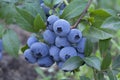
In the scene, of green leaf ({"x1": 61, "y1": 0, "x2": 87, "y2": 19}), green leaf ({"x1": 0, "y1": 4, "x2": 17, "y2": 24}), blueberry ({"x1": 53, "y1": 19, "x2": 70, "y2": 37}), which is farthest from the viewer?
green leaf ({"x1": 0, "y1": 4, "x2": 17, "y2": 24})

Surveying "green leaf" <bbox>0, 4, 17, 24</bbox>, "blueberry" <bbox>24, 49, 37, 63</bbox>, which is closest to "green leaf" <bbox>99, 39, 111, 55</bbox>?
"blueberry" <bbox>24, 49, 37, 63</bbox>

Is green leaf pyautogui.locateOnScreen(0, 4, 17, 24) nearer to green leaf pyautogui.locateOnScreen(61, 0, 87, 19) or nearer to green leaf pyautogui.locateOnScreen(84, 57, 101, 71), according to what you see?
green leaf pyautogui.locateOnScreen(61, 0, 87, 19)

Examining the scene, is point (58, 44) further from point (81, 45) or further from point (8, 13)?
point (8, 13)

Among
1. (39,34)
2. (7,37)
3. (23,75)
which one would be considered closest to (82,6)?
(39,34)

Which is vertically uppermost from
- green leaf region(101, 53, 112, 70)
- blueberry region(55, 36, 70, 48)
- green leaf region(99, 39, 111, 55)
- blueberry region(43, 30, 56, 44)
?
blueberry region(43, 30, 56, 44)

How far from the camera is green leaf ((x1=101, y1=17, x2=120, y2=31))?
936mm

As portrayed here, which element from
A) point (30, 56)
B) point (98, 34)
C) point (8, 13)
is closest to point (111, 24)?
point (98, 34)

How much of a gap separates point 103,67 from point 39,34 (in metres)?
0.23

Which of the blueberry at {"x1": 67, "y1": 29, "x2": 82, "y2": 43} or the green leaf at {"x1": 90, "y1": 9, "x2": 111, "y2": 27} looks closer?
the blueberry at {"x1": 67, "y1": 29, "x2": 82, "y2": 43}

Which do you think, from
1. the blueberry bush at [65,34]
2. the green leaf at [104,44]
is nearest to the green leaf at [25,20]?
the blueberry bush at [65,34]

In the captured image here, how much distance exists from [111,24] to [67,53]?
0.16 m

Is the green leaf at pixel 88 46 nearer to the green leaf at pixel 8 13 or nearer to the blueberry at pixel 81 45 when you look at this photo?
the blueberry at pixel 81 45

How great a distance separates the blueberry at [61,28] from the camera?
0.89m

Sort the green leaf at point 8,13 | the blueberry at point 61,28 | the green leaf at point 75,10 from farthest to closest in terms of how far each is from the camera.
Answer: the green leaf at point 8,13
the green leaf at point 75,10
the blueberry at point 61,28
